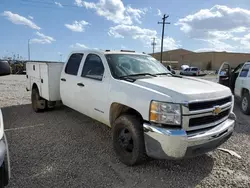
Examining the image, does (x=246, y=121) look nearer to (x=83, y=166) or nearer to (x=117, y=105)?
(x=117, y=105)

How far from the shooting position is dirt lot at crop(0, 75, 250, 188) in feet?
10.1

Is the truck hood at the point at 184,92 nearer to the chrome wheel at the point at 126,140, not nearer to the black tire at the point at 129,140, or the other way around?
the black tire at the point at 129,140

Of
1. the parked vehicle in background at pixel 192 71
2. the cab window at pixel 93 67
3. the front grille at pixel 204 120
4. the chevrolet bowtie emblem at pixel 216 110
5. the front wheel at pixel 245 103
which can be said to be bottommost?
the parked vehicle in background at pixel 192 71

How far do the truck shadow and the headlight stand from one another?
901mm

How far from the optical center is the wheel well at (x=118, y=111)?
3566mm

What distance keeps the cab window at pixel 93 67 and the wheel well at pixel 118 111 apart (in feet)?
2.23

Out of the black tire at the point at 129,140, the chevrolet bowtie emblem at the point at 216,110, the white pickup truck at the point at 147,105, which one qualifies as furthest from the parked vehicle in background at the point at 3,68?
the chevrolet bowtie emblem at the point at 216,110

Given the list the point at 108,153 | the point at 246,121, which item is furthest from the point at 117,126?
the point at 246,121

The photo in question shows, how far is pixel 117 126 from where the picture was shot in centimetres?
362

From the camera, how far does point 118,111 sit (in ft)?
12.6

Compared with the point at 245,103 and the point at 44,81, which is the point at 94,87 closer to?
the point at 44,81

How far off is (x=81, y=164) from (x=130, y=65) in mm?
2030

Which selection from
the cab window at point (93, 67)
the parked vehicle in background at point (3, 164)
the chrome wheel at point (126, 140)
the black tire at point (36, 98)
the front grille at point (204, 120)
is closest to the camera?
the parked vehicle in background at point (3, 164)

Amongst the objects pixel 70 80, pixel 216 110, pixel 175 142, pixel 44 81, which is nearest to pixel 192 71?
pixel 44 81
